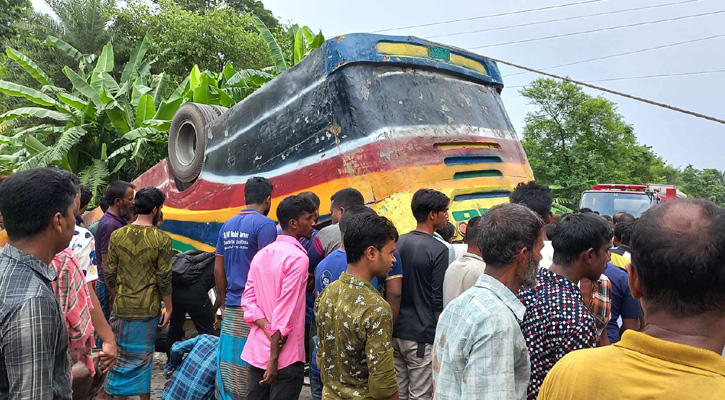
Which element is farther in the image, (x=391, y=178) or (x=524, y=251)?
(x=391, y=178)

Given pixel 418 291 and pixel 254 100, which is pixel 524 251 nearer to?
pixel 418 291

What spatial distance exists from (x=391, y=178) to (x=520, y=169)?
140 cm

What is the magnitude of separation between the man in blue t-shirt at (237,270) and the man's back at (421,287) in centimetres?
102

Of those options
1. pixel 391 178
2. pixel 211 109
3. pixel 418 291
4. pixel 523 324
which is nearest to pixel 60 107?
pixel 211 109

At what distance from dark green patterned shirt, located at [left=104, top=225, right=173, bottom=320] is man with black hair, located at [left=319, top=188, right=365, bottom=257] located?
4.38ft

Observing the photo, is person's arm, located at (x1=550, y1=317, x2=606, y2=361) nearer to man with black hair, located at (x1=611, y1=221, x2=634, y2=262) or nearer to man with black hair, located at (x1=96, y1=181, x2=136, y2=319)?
man with black hair, located at (x1=611, y1=221, x2=634, y2=262)

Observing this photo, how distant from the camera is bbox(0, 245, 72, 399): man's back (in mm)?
1703

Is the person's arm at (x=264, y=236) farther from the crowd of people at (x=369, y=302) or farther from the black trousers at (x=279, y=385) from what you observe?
the black trousers at (x=279, y=385)

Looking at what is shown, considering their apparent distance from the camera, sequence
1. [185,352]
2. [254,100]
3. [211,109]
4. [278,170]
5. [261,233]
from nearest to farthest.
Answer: [261,233]
[185,352]
[278,170]
[254,100]
[211,109]

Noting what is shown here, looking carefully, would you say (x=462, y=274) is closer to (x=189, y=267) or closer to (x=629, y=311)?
(x=629, y=311)

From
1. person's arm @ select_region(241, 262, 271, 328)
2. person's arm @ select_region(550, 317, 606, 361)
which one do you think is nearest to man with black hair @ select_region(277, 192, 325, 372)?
person's arm @ select_region(241, 262, 271, 328)

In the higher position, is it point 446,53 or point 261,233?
point 446,53

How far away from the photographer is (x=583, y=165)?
23922mm

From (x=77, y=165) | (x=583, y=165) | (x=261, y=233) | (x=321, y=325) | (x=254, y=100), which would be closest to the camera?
(x=321, y=325)
